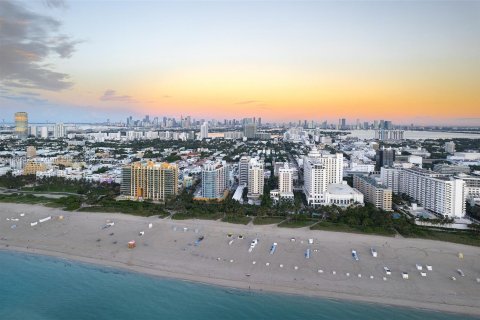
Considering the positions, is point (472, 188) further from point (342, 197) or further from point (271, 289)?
point (271, 289)

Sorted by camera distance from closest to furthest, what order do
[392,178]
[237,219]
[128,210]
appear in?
[237,219] → [128,210] → [392,178]

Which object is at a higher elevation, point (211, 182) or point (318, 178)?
point (318, 178)

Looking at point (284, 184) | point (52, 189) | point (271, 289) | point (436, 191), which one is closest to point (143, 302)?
point (271, 289)

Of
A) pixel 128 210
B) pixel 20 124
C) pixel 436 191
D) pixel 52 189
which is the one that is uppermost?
pixel 20 124

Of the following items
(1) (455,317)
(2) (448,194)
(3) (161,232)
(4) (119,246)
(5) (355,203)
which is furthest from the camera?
(5) (355,203)

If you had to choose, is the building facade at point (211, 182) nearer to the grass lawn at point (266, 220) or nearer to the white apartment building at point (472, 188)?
the grass lawn at point (266, 220)

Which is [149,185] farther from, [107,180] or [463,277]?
[463,277]

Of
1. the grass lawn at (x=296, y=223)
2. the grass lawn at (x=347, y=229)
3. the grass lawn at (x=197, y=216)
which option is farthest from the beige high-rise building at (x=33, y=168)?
the grass lawn at (x=347, y=229)

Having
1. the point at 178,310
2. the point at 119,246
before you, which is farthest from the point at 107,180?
the point at 178,310
